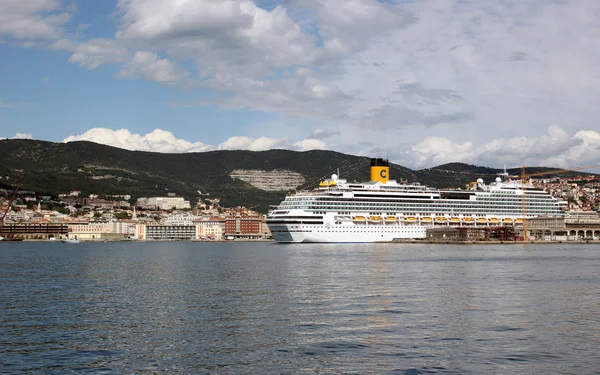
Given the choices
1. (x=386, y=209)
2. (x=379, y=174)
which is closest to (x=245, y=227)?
(x=379, y=174)

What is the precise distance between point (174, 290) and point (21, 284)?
9.68 metres

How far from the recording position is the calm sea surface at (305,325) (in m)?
18.6

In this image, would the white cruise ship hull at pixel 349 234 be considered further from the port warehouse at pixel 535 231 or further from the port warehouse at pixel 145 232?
the port warehouse at pixel 145 232

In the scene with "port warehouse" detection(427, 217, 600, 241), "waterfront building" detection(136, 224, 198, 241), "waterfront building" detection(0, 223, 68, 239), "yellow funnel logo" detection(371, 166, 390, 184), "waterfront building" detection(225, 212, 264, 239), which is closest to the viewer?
"port warehouse" detection(427, 217, 600, 241)

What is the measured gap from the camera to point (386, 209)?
103 metres

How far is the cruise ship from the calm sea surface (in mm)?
56451

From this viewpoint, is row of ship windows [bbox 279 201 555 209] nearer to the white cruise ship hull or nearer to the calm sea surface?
the white cruise ship hull

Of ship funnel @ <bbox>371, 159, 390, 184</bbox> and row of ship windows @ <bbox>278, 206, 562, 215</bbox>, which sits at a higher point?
ship funnel @ <bbox>371, 159, 390, 184</bbox>

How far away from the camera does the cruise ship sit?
97.6 metres

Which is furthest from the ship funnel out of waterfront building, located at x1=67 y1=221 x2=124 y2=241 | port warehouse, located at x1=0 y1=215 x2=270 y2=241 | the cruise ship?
waterfront building, located at x1=67 y1=221 x2=124 y2=241


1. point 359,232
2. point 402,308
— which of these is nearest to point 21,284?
point 402,308

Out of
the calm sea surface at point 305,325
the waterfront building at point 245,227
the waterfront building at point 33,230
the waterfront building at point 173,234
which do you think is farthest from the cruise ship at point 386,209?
the waterfront building at point 33,230

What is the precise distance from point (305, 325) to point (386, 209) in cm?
8050

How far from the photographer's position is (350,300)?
30016 mm
